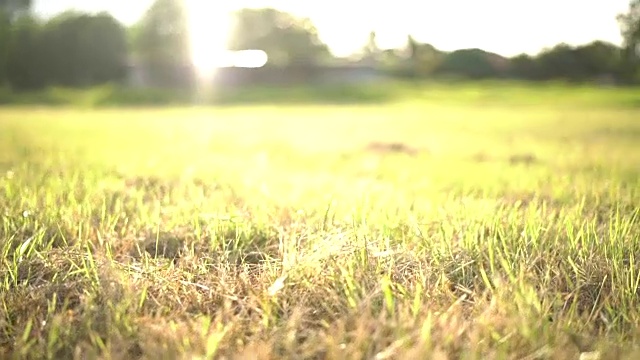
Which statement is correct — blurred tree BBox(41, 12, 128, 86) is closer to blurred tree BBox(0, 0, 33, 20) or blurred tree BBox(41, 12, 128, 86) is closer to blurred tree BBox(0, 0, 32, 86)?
blurred tree BBox(0, 0, 32, 86)

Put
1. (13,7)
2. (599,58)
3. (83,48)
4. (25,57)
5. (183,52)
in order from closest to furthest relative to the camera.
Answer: (599,58)
(13,7)
(25,57)
(83,48)
(183,52)

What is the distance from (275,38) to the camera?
20750 millimetres

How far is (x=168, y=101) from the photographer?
1520 cm

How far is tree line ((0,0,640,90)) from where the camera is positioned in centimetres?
390

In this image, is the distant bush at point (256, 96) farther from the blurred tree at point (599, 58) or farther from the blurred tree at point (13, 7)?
the blurred tree at point (599, 58)

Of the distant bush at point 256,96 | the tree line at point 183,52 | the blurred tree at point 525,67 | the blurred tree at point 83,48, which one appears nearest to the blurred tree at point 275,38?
the tree line at point 183,52

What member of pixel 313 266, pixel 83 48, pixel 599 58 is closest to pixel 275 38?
pixel 83 48

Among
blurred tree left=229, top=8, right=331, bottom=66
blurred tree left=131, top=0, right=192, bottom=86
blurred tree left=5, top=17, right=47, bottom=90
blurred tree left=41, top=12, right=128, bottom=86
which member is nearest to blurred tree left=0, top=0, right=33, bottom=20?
blurred tree left=5, top=17, right=47, bottom=90

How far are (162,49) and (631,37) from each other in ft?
57.2

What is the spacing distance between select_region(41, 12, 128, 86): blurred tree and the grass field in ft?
40.2

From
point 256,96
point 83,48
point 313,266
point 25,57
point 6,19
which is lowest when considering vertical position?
point 313,266

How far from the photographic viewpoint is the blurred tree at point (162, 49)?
1806 cm

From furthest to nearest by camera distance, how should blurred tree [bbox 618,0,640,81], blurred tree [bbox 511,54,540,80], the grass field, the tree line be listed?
blurred tree [bbox 511,54,540,80] < the tree line < blurred tree [bbox 618,0,640,81] < the grass field

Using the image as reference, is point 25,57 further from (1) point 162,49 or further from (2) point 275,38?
(2) point 275,38
